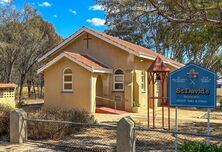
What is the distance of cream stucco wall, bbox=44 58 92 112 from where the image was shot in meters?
21.7

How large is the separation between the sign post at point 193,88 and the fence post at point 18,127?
16.0 ft

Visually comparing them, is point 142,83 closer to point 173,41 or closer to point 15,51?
point 15,51

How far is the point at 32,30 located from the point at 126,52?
16976 mm

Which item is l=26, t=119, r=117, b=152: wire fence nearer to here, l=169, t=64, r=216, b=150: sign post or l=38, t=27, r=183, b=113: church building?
l=169, t=64, r=216, b=150: sign post

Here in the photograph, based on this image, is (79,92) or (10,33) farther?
(10,33)

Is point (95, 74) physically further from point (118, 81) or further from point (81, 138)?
point (81, 138)

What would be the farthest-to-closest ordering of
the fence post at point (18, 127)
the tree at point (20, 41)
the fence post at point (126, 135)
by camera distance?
the tree at point (20, 41) → the fence post at point (18, 127) → the fence post at point (126, 135)

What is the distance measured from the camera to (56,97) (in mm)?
22984

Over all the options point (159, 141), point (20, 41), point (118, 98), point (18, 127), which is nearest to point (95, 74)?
point (118, 98)

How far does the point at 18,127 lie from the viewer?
10969 millimetres

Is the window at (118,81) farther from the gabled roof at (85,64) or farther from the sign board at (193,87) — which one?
the sign board at (193,87)

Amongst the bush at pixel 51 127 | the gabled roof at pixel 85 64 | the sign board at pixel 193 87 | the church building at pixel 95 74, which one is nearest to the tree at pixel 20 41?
the church building at pixel 95 74

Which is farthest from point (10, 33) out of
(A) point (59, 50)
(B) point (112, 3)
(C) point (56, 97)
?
(B) point (112, 3)

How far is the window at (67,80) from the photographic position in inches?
888
